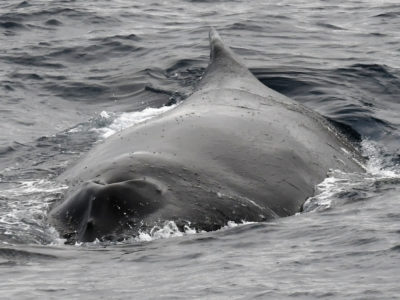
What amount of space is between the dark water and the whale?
22 centimetres

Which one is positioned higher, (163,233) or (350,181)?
(163,233)

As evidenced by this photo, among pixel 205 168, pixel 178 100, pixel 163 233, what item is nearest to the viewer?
pixel 163 233

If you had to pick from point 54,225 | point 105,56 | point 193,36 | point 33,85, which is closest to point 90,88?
point 33,85

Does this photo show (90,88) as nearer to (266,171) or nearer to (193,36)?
(193,36)

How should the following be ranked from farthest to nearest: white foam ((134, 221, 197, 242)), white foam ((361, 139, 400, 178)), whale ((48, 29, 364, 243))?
white foam ((361, 139, 400, 178)), whale ((48, 29, 364, 243)), white foam ((134, 221, 197, 242))

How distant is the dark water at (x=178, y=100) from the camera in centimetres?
901

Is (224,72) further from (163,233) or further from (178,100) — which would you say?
(163,233)

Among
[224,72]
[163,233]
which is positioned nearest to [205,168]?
[163,233]

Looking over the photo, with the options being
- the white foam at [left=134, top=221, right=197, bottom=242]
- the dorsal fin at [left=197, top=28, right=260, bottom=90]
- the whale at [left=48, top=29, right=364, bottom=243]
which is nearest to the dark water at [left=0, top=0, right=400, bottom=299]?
the white foam at [left=134, top=221, right=197, bottom=242]

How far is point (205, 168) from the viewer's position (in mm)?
11266

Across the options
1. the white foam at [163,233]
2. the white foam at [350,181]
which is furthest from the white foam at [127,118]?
the white foam at [163,233]

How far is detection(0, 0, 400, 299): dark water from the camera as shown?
29.6 feet

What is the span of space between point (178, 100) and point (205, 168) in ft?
26.3

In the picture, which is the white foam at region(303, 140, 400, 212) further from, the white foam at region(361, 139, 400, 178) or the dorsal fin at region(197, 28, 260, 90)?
the dorsal fin at region(197, 28, 260, 90)
